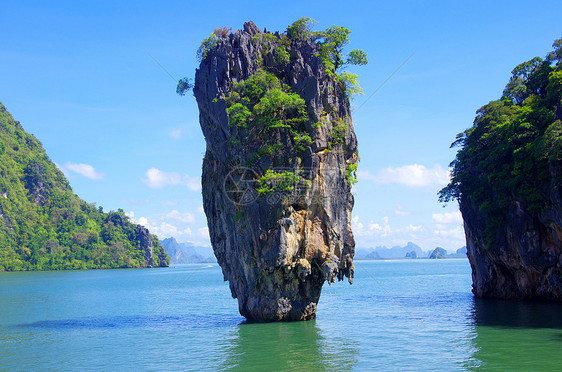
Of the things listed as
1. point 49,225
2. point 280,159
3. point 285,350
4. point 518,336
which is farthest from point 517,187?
point 49,225

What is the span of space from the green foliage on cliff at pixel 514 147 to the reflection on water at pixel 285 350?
16.0 metres

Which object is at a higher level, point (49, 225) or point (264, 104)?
point (49, 225)

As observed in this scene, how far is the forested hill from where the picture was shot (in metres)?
123

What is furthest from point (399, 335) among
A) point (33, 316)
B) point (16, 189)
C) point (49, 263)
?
point (16, 189)

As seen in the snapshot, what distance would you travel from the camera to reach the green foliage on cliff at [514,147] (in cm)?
2977

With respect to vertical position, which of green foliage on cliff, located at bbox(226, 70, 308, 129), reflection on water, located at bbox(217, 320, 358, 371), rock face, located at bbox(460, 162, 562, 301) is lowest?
reflection on water, located at bbox(217, 320, 358, 371)

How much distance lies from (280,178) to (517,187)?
16.5 m

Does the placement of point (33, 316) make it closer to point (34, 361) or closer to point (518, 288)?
point (34, 361)

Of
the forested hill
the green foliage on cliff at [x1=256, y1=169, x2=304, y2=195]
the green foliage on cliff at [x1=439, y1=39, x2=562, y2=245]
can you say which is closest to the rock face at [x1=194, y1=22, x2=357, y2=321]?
the green foliage on cliff at [x1=256, y1=169, x2=304, y2=195]

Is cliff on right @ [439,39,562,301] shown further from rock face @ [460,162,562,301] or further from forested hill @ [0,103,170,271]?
forested hill @ [0,103,170,271]

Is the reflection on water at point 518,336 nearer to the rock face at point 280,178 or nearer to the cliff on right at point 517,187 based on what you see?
the cliff on right at point 517,187

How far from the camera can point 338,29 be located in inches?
1158

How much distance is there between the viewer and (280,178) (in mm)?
25672

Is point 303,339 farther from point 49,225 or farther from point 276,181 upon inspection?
point 49,225
